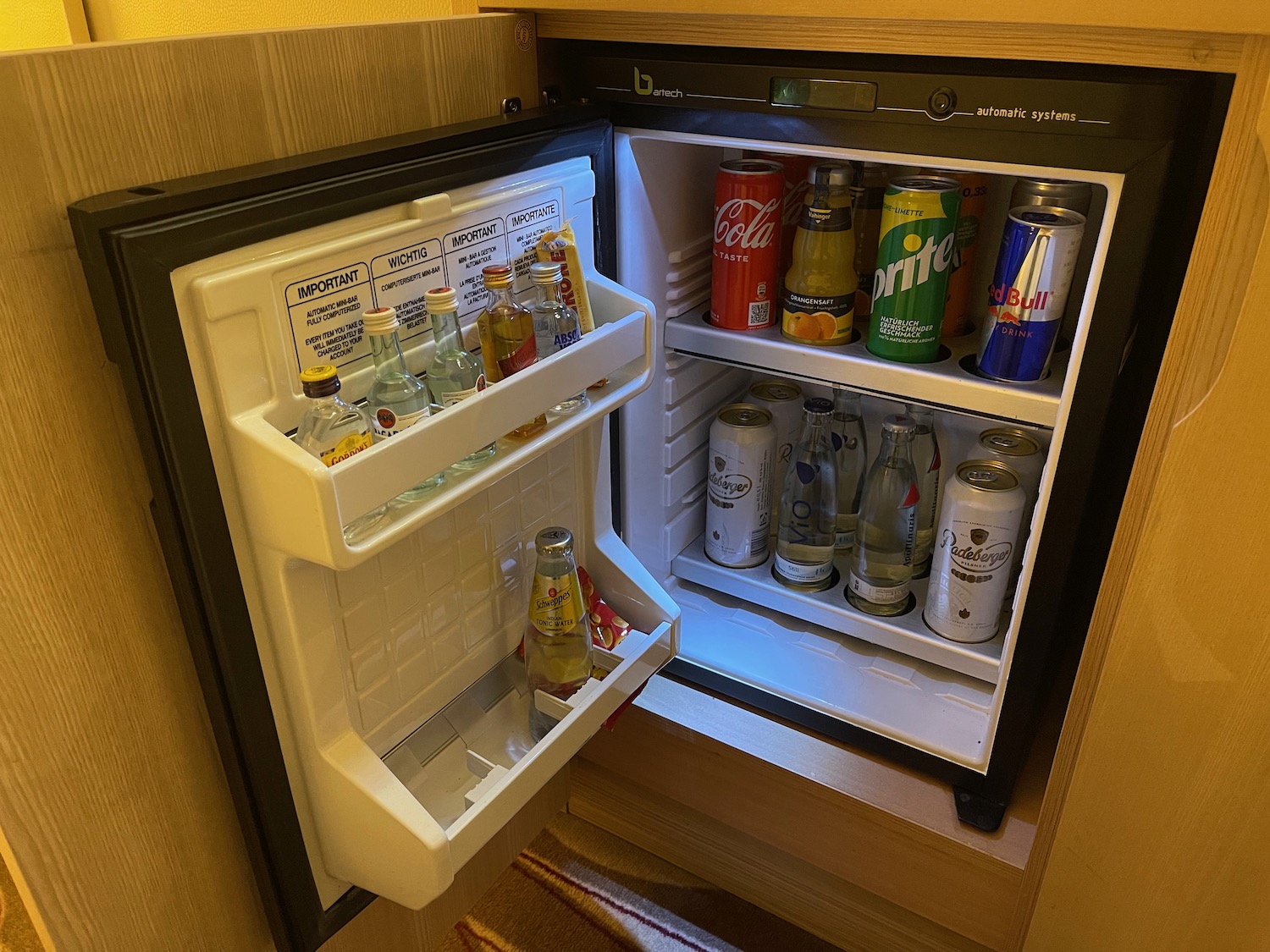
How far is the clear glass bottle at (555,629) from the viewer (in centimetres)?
99

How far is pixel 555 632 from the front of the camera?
1.01 m

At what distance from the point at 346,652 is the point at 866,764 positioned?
28.1 inches

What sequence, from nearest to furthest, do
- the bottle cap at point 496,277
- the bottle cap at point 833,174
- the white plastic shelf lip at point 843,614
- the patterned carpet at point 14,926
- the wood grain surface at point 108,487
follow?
1. the wood grain surface at point 108,487
2. the bottle cap at point 496,277
3. the bottle cap at point 833,174
4. the white plastic shelf lip at point 843,614
5. the patterned carpet at point 14,926

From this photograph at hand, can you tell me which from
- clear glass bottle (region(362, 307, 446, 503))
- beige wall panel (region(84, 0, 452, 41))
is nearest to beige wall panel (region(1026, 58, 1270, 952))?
clear glass bottle (region(362, 307, 446, 503))

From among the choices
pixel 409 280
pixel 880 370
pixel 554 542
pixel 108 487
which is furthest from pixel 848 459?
pixel 108 487

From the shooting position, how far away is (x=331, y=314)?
0.75 m

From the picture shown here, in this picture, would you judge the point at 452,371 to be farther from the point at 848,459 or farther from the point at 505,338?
the point at 848,459

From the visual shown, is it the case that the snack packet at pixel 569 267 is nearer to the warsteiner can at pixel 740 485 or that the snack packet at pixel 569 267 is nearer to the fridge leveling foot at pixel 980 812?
the warsteiner can at pixel 740 485

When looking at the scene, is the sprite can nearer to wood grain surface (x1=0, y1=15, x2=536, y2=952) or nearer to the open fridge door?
the open fridge door

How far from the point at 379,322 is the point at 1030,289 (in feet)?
2.22

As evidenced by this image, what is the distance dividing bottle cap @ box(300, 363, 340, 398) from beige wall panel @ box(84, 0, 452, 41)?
0.61 meters

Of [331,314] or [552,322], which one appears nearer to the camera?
[331,314]

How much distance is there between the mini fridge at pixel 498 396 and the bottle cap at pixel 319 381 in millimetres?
40

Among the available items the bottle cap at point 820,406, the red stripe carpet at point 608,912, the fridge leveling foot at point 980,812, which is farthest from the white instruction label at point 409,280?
the red stripe carpet at point 608,912
